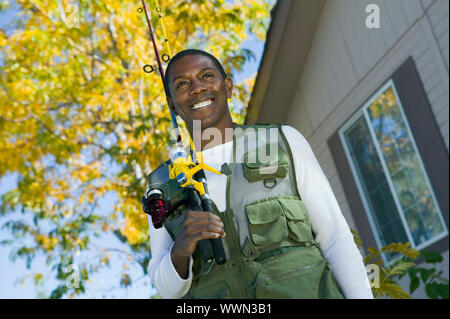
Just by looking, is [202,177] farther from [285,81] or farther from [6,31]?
[6,31]

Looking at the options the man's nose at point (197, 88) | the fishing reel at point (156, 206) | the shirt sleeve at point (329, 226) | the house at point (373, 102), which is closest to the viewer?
the shirt sleeve at point (329, 226)

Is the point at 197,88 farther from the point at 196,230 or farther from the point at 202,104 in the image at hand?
the point at 196,230

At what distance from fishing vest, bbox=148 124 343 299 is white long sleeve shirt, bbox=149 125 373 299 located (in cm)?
4

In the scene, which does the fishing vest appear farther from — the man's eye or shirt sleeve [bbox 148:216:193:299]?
the man's eye

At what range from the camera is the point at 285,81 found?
8.76 m

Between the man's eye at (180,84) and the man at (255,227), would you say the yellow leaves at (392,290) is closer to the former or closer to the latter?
the man at (255,227)

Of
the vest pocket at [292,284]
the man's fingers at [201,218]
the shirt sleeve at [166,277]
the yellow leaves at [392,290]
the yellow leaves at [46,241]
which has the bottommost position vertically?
the vest pocket at [292,284]

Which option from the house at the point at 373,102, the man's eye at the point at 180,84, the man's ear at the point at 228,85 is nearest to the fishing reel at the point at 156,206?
the man's eye at the point at 180,84

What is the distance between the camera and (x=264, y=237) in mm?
1988

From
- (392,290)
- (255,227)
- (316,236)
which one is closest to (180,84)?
(255,227)

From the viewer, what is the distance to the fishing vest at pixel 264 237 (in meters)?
1.89

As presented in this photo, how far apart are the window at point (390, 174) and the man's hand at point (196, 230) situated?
15.9 feet

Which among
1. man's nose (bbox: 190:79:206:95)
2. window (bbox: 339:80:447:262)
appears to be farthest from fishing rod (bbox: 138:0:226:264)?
window (bbox: 339:80:447:262)

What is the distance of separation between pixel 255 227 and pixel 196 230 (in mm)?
255
